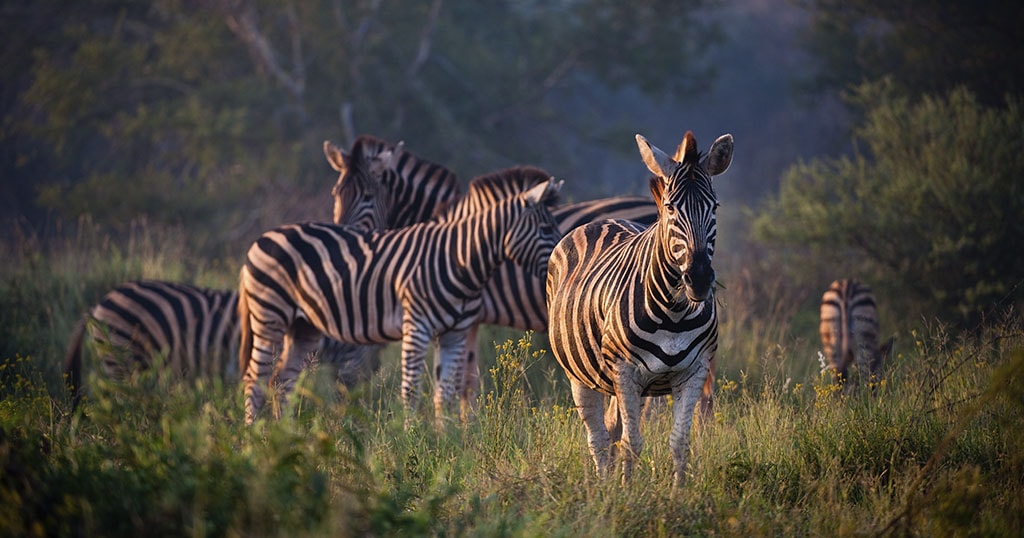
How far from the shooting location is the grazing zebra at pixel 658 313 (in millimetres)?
4094

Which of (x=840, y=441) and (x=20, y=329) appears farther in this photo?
(x=20, y=329)

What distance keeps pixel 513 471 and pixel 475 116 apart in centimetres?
1711

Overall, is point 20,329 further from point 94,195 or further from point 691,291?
point 94,195

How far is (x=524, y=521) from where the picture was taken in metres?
3.75

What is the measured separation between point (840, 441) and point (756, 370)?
3.33m

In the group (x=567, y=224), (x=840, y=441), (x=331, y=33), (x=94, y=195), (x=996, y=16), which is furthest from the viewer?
(x=331, y=33)

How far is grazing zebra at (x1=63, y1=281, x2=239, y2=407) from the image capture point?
807 centimetres

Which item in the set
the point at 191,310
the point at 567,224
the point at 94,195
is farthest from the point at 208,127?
the point at 567,224

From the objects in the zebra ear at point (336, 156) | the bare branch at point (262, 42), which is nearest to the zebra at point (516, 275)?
the zebra ear at point (336, 156)

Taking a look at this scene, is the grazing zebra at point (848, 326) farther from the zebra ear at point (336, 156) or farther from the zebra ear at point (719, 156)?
the zebra ear at point (336, 156)

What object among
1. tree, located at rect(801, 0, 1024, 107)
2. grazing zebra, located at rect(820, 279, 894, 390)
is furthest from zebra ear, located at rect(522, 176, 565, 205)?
tree, located at rect(801, 0, 1024, 107)

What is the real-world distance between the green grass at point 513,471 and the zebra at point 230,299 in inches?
76.3

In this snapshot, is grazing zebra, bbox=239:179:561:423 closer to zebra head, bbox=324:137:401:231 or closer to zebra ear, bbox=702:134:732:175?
zebra head, bbox=324:137:401:231

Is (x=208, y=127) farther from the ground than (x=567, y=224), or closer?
farther from the ground
